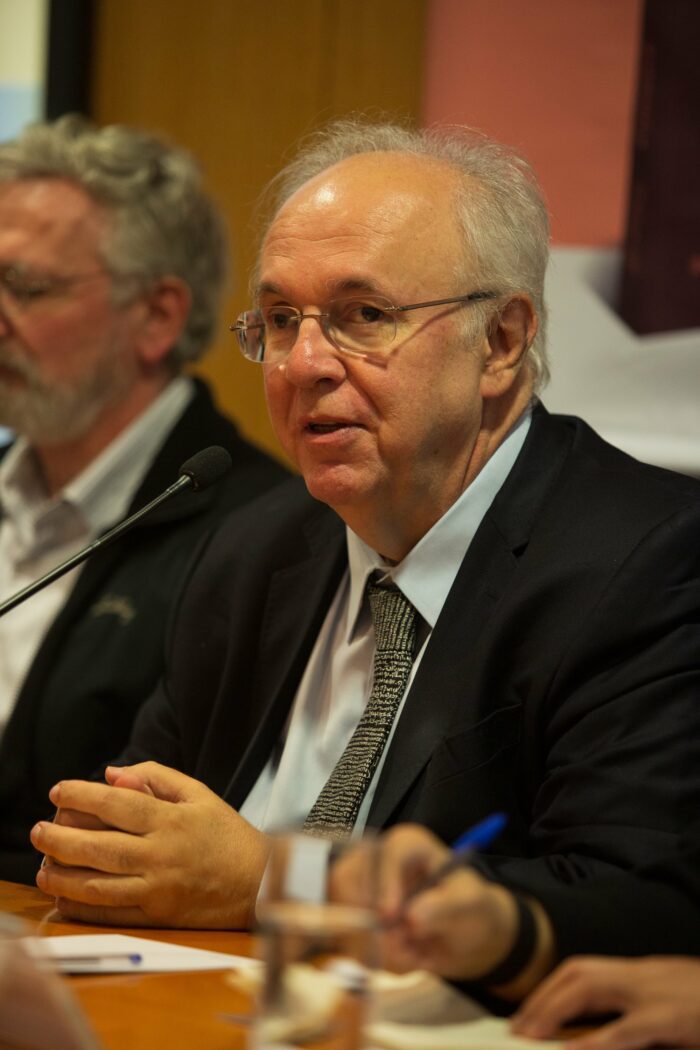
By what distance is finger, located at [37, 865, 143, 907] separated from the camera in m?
1.43

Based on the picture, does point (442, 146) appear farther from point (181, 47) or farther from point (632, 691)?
point (181, 47)

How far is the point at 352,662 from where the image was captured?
1.86m

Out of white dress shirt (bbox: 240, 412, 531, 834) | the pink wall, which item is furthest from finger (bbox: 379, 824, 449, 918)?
the pink wall

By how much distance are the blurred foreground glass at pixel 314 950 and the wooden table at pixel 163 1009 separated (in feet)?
0.73

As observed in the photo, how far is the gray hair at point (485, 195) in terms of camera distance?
5.99 feet

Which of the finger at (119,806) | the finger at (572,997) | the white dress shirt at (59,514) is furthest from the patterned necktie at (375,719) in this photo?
the white dress shirt at (59,514)

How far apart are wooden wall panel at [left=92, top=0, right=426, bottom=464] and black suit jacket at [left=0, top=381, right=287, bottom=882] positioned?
80 cm

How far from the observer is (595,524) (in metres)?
1.69

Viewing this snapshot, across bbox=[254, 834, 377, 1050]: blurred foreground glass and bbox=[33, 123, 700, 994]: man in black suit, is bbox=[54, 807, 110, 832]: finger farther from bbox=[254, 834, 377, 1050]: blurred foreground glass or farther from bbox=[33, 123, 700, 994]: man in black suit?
bbox=[254, 834, 377, 1050]: blurred foreground glass

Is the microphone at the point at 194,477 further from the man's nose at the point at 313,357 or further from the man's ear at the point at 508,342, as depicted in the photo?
the man's ear at the point at 508,342

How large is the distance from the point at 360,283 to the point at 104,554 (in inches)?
44.4

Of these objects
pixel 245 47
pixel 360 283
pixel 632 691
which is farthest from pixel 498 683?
pixel 245 47

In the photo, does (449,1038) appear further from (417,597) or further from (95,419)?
(95,419)

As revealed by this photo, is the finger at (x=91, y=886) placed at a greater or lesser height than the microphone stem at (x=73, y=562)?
lesser
